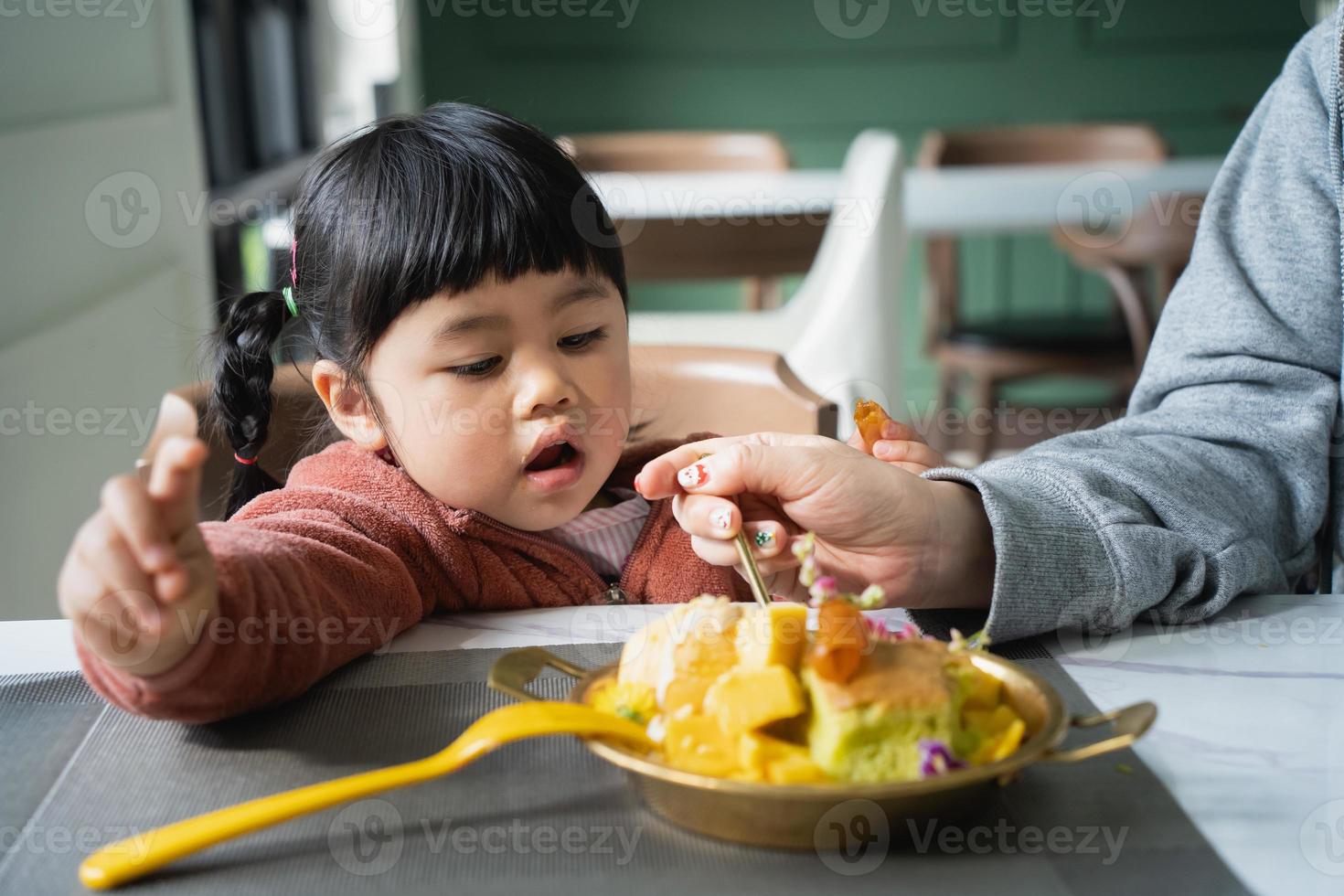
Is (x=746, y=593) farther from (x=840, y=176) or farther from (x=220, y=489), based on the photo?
(x=840, y=176)

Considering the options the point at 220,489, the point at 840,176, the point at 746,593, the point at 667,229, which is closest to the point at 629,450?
the point at 746,593

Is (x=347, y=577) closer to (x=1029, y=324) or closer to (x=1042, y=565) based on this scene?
(x=1042, y=565)

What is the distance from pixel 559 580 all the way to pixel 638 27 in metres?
3.85

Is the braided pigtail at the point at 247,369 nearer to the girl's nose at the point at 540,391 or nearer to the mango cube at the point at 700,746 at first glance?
the girl's nose at the point at 540,391

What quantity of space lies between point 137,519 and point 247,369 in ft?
1.70

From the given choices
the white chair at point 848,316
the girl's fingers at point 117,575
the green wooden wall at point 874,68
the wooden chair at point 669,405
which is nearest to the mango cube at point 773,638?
the girl's fingers at point 117,575

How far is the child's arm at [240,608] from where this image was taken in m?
0.58

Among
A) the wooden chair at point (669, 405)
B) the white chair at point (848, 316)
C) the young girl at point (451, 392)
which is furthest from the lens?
the white chair at point (848, 316)

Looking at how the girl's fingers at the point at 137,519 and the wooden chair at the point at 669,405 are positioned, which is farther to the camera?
the wooden chair at the point at 669,405

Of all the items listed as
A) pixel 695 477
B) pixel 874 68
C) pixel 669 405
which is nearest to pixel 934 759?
pixel 695 477

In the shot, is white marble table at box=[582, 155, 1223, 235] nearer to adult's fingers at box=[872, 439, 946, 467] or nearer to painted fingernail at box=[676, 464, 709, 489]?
adult's fingers at box=[872, 439, 946, 467]

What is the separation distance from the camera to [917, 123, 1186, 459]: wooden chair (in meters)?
3.30

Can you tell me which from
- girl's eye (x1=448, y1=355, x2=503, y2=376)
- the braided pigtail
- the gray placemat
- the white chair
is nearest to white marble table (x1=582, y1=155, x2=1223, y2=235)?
the white chair

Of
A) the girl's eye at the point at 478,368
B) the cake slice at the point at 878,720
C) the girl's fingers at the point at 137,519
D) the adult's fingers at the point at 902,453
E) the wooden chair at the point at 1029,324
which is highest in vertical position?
A: the girl's fingers at the point at 137,519
